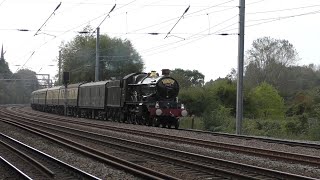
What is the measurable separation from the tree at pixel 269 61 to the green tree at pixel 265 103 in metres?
13.8

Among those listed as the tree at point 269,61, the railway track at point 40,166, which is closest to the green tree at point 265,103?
the tree at point 269,61

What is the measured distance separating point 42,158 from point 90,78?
174ft

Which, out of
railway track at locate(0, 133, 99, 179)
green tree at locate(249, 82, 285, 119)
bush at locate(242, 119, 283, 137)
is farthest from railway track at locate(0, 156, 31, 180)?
green tree at locate(249, 82, 285, 119)

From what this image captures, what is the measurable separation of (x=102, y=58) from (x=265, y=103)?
24690 millimetres

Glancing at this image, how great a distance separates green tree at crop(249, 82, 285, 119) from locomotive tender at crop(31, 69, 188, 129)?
21.5 meters

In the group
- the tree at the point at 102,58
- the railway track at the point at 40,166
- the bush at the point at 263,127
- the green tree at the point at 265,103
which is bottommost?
the bush at the point at 263,127

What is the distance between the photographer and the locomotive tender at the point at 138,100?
1035 inches

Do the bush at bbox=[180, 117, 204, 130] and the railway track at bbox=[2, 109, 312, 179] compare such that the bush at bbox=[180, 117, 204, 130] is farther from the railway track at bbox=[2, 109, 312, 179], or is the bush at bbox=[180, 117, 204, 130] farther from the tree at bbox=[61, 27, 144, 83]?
the tree at bbox=[61, 27, 144, 83]

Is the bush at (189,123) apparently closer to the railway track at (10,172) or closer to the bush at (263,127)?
the bush at (263,127)

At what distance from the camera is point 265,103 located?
52.8 m

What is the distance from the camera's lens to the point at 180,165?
11.6 metres

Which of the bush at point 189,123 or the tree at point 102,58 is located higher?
the tree at point 102,58

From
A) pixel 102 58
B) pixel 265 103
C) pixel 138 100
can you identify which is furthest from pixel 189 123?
pixel 102 58

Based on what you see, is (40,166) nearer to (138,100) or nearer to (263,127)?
(138,100)
